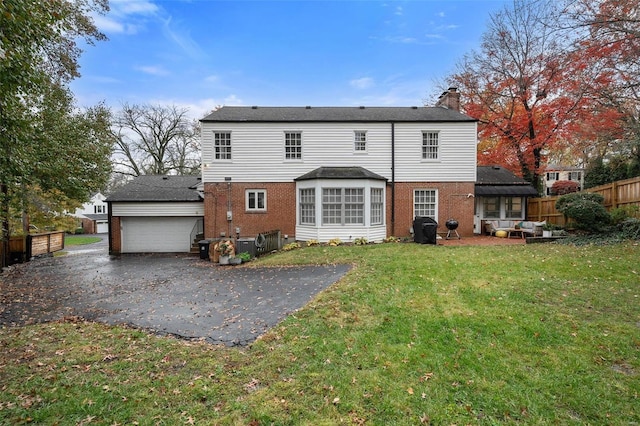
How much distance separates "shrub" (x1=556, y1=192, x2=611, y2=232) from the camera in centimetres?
1224

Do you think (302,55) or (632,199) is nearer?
(632,199)

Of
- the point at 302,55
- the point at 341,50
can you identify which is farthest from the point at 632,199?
the point at 302,55

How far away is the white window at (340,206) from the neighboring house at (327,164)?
1248 mm

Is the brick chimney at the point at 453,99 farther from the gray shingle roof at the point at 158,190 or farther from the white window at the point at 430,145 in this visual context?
the gray shingle roof at the point at 158,190

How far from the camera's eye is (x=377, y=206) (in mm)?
15617

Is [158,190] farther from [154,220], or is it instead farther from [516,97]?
[516,97]

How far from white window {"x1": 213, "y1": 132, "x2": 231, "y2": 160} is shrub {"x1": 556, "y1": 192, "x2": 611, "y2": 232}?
16.0 metres

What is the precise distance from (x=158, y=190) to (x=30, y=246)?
22.2ft

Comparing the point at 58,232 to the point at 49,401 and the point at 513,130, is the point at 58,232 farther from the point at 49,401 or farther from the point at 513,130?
the point at 513,130

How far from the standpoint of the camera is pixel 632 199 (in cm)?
1226

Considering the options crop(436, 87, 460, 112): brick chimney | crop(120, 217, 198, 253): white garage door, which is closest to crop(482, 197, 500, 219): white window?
crop(436, 87, 460, 112): brick chimney

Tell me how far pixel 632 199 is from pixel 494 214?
6.10 metres

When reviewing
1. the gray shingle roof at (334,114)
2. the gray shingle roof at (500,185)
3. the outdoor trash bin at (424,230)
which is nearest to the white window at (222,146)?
the gray shingle roof at (334,114)

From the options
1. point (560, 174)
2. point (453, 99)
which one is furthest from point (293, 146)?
point (560, 174)
